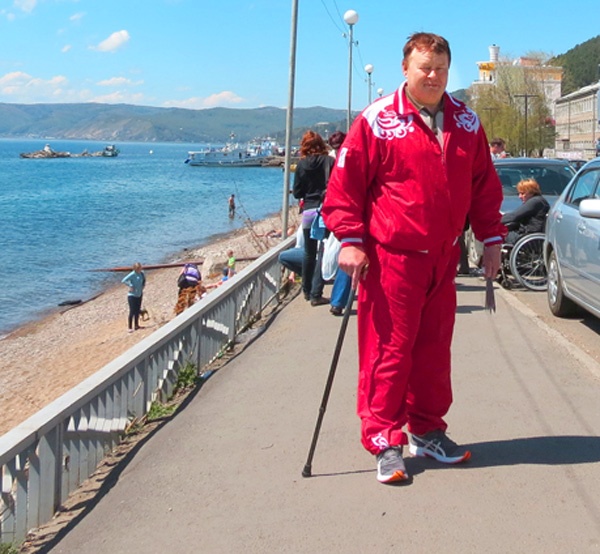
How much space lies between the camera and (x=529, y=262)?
415 inches

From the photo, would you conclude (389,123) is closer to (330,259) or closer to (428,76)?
(428,76)

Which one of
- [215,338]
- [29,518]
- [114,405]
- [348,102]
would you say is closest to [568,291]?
[215,338]

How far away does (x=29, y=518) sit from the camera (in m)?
3.93

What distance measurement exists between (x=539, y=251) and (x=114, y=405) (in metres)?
7.00

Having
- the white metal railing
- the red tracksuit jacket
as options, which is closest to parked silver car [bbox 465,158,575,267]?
the white metal railing

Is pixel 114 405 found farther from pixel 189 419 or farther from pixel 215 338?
pixel 215 338

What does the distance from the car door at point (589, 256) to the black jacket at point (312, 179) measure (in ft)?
9.40

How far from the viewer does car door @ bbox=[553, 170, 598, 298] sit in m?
7.63

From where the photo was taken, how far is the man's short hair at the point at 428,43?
3.88 meters

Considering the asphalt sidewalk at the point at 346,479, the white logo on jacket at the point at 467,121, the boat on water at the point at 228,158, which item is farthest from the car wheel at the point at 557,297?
the boat on water at the point at 228,158

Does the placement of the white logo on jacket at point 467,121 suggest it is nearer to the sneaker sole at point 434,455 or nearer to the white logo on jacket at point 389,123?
the white logo on jacket at point 389,123

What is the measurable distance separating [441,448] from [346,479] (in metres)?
0.52

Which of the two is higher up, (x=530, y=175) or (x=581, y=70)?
(x=581, y=70)

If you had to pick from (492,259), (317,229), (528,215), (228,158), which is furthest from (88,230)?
(228,158)
